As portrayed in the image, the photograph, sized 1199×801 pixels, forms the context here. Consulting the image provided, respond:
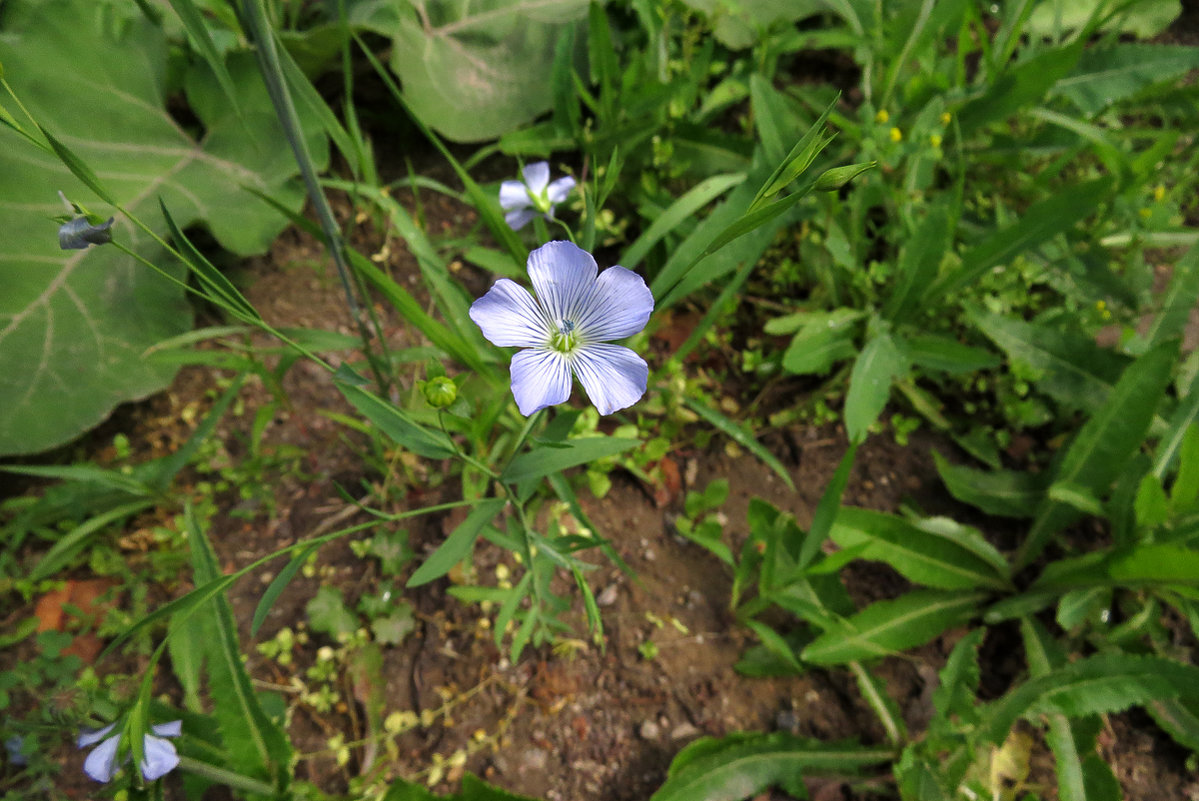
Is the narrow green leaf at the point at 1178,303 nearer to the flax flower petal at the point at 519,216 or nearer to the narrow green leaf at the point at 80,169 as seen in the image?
the flax flower petal at the point at 519,216

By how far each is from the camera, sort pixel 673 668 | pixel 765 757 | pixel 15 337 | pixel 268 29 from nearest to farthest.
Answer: pixel 268 29, pixel 765 757, pixel 673 668, pixel 15 337

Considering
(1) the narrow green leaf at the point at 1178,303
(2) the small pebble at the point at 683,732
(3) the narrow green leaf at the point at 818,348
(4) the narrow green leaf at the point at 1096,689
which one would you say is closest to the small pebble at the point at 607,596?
(2) the small pebble at the point at 683,732

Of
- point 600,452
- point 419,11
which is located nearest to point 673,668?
point 600,452

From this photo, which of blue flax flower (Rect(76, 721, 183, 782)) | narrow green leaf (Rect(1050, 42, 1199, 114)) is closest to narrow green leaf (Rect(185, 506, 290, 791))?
blue flax flower (Rect(76, 721, 183, 782))

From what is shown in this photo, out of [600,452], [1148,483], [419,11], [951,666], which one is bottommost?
[951,666]

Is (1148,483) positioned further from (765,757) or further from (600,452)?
(600,452)

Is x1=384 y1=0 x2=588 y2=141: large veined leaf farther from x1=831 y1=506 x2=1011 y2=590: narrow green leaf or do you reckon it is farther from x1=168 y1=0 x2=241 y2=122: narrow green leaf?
x1=831 y1=506 x2=1011 y2=590: narrow green leaf
